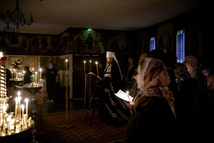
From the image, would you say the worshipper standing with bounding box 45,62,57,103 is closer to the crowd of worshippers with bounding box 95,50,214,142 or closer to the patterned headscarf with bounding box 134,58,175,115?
the crowd of worshippers with bounding box 95,50,214,142

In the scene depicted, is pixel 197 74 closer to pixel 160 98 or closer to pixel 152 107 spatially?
pixel 160 98

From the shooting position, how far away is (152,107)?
1923mm

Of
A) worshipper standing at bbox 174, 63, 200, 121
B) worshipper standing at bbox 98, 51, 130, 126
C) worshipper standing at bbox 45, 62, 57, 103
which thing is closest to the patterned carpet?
worshipper standing at bbox 98, 51, 130, 126

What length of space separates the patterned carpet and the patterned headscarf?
2.75 m

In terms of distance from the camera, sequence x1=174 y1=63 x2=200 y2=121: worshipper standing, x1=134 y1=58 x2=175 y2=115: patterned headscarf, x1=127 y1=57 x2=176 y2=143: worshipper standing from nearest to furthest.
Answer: x1=127 y1=57 x2=176 y2=143: worshipper standing → x1=134 y1=58 x2=175 y2=115: patterned headscarf → x1=174 y1=63 x2=200 y2=121: worshipper standing

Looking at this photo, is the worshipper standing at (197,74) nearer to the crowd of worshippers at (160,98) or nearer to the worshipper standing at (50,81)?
the crowd of worshippers at (160,98)

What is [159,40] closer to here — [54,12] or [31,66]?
[54,12]

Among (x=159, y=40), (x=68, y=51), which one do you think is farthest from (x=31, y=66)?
(x=159, y=40)

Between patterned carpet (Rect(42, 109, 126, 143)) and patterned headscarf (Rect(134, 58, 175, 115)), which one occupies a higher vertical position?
patterned headscarf (Rect(134, 58, 175, 115))

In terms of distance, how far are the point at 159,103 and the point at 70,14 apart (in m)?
7.13

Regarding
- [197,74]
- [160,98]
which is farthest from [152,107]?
[197,74]

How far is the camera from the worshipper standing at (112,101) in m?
5.75

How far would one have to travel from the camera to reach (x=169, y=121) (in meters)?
1.92

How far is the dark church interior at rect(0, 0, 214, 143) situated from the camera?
4839mm
